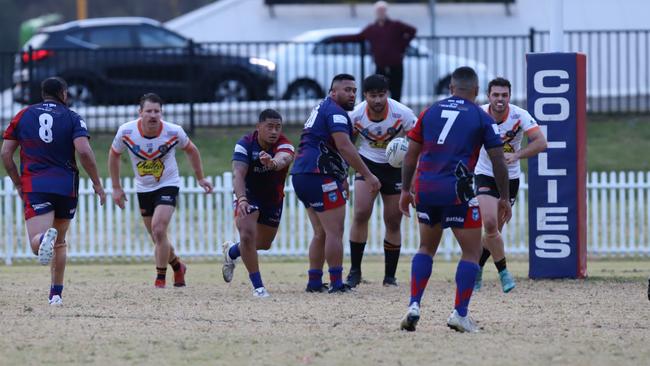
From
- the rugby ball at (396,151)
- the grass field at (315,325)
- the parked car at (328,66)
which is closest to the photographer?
the grass field at (315,325)

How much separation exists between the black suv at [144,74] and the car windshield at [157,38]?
7.50 feet

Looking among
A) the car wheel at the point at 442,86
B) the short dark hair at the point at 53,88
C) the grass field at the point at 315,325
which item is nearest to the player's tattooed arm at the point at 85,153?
the short dark hair at the point at 53,88

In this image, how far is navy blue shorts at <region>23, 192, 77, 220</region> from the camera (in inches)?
429

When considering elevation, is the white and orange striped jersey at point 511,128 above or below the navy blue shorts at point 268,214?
above

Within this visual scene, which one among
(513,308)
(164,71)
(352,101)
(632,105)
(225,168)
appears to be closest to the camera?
(513,308)

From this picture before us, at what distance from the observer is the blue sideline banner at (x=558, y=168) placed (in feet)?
43.4

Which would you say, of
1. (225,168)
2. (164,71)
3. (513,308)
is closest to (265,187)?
(513,308)

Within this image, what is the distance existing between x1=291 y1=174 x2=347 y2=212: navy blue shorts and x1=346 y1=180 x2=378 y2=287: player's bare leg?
29.6 inches

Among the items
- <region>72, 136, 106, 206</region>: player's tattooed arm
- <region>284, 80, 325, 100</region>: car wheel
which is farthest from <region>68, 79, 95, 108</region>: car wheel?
<region>72, 136, 106, 206</region>: player's tattooed arm

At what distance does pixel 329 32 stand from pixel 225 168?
5449mm

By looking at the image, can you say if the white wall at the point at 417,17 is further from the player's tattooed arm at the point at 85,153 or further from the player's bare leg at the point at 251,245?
the player's tattooed arm at the point at 85,153

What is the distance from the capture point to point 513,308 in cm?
1088

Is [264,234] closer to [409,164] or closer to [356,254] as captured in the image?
[356,254]

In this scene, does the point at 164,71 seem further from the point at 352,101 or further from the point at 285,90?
the point at 352,101
